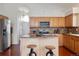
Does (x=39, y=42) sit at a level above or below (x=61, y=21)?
below

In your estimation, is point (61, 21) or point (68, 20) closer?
point (61, 21)

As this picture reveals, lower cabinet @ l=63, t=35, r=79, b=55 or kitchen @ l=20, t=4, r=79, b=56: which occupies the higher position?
kitchen @ l=20, t=4, r=79, b=56

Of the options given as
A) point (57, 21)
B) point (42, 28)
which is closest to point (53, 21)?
point (57, 21)

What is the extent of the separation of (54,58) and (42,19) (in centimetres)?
348

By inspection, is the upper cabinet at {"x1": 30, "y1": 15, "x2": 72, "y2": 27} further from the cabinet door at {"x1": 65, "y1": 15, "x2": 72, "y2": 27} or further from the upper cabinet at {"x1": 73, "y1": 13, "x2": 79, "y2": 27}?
the upper cabinet at {"x1": 73, "y1": 13, "x2": 79, "y2": 27}

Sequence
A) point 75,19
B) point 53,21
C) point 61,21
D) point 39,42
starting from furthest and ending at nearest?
point 75,19, point 53,21, point 61,21, point 39,42

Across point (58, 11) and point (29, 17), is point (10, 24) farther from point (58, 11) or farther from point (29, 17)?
point (58, 11)

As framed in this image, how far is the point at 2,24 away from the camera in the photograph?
512cm

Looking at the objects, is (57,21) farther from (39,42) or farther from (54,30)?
(39,42)

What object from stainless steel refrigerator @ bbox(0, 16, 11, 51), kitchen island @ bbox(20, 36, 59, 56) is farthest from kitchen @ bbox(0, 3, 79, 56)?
stainless steel refrigerator @ bbox(0, 16, 11, 51)

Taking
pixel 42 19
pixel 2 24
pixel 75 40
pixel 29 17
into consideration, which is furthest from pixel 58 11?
pixel 2 24

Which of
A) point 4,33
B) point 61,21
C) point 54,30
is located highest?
point 61,21

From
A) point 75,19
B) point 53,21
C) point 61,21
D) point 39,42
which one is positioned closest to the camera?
Answer: point 39,42

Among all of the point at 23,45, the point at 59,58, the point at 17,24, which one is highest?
the point at 17,24
